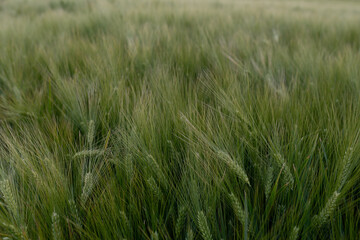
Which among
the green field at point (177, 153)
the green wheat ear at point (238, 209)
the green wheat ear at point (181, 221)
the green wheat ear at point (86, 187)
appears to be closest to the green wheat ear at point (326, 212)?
the green field at point (177, 153)

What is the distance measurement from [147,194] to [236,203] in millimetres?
182

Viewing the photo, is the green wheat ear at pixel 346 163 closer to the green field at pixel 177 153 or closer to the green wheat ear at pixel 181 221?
the green field at pixel 177 153

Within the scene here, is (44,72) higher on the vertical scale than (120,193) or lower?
higher

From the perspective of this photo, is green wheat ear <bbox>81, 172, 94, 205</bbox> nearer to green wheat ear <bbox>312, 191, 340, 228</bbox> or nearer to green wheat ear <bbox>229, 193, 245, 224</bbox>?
green wheat ear <bbox>229, 193, 245, 224</bbox>

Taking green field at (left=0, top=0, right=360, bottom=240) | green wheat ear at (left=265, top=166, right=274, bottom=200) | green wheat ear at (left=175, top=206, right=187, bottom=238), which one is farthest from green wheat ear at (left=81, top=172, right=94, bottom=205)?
green wheat ear at (left=265, top=166, right=274, bottom=200)

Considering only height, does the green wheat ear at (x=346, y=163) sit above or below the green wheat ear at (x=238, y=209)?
above

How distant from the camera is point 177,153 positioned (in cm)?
59

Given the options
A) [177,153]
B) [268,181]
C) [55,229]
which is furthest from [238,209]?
[55,229]

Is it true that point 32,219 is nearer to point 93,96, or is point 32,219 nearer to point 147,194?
point 147,194

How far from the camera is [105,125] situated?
2.41 feet

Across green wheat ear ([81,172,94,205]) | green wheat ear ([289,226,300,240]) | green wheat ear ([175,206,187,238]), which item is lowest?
green wheat ear ([175,206,187,238])

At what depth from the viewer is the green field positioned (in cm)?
47

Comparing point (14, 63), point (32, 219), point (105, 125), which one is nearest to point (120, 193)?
point (32, 219)

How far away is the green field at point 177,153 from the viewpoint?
47cm
